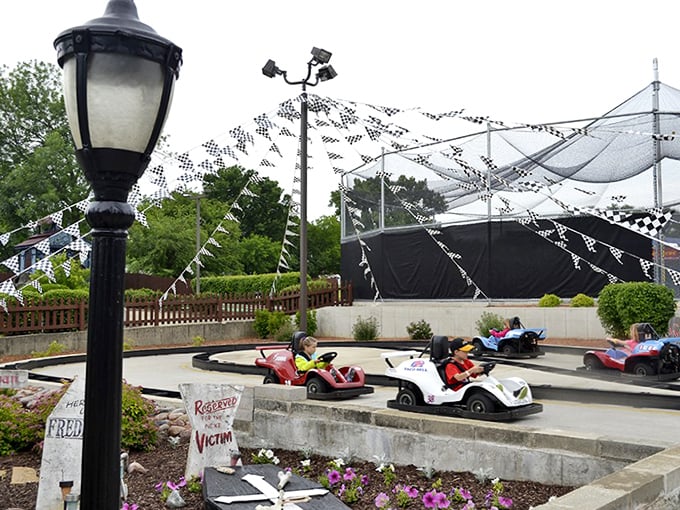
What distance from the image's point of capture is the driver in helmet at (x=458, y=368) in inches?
295

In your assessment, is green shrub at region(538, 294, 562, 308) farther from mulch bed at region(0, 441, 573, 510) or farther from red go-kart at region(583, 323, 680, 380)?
mulch bed at region(0, 441, 573, 510)

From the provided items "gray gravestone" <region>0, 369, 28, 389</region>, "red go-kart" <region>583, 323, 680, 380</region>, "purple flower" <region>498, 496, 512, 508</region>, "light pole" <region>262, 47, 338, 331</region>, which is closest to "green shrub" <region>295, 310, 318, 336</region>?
"light pole" <region>262, 47, 338, 331</region>

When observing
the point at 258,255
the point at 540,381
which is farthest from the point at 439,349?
the point at 258,255

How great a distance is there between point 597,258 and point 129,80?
58.4 ft

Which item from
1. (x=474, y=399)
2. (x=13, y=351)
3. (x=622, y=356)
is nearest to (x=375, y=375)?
(x=474, y=399)

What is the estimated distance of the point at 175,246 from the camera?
40.1m

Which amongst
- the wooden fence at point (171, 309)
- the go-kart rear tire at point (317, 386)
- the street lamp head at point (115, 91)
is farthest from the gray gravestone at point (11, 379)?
the wooden fence at point (171, 309)

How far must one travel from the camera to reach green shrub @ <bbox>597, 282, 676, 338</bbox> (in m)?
15.5

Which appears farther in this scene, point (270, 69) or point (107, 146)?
point (270, 69)

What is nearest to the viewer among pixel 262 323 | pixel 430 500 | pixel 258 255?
pixel 430 500

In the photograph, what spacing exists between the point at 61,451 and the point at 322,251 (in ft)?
168

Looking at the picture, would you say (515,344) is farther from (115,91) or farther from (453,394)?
(115,91)

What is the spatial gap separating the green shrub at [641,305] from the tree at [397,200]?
684 centimetres

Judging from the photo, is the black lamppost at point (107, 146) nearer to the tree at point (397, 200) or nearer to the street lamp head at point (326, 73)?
the street lamp head at point (326, 73)
